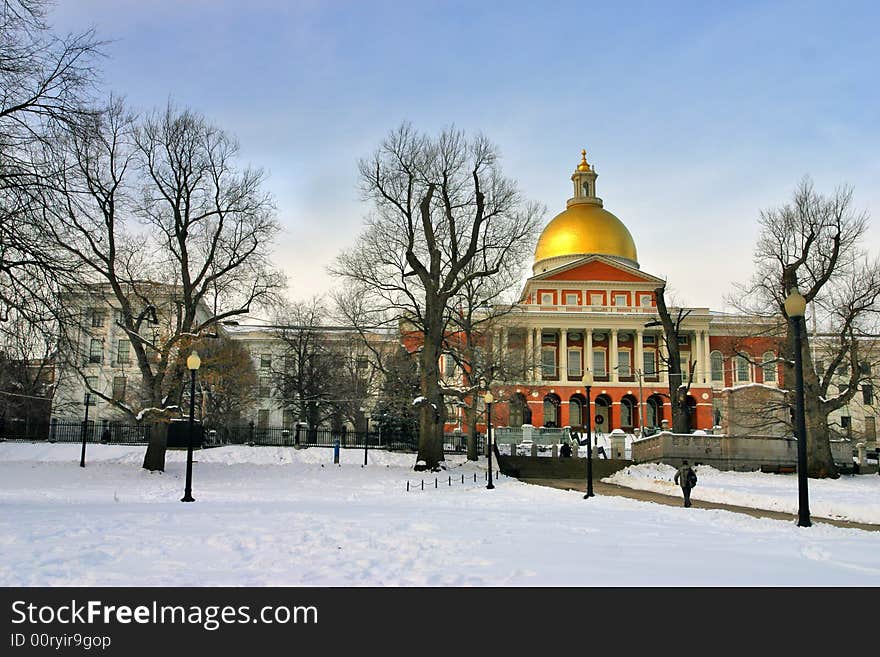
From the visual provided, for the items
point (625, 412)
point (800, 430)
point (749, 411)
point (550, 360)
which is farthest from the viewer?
point (550, 360)

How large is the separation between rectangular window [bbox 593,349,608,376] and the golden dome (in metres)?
11.0

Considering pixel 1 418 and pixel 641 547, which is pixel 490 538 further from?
pixel 1 418

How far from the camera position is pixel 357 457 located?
41000mm

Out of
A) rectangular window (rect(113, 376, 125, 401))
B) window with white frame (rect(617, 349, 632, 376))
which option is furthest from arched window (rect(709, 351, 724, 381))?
rectangular window (rect(113, 376, 125, 401))

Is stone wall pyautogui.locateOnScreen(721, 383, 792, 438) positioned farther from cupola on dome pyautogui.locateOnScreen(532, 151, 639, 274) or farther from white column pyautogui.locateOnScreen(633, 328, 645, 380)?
cupola on dome pyautogui.locateOnScreen(532, 151, 639, 274)

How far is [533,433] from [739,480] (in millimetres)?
22954

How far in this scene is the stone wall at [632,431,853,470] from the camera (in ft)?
128

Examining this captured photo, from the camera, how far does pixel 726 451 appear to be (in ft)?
130

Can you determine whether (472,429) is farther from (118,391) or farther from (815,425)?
(118,391)

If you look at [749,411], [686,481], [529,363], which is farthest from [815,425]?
[686,481]

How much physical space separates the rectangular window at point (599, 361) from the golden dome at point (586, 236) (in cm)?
1103

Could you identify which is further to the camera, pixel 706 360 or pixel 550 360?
pixel 550 360

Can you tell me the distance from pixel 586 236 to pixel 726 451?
1900 inches
